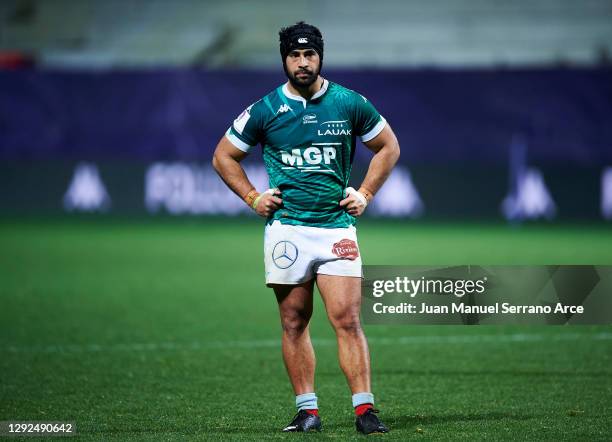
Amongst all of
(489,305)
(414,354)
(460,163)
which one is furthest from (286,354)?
(460,163)

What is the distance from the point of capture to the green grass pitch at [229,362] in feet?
21.9

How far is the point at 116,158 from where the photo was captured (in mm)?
22875

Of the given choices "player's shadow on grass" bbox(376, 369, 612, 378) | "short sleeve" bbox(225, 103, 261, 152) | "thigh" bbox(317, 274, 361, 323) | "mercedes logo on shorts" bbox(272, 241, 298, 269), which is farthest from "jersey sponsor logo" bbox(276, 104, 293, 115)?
"player's shadow on grass" bbox(376, 369, 612, 378)

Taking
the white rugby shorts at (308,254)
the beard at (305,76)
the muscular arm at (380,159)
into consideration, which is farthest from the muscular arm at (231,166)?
the muscular arm at (380,159)

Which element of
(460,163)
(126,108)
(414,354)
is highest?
(126,108)

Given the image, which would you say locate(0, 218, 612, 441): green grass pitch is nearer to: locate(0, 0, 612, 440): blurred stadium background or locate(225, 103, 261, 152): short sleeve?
locate(0, 0, 612, 440): blurred stadium background

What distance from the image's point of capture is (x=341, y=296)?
6.31 metres

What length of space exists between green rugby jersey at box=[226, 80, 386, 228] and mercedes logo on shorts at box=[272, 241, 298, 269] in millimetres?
125

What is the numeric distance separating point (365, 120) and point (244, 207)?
1632 centimetres

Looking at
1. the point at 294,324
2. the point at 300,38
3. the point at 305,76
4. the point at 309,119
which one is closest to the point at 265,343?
the point at 294,324

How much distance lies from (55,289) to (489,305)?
24.5 ft

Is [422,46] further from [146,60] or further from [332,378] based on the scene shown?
[332,378]

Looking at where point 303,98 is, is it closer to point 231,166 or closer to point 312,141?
point 312,141

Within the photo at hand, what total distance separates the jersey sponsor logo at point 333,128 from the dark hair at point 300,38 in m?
0.35
